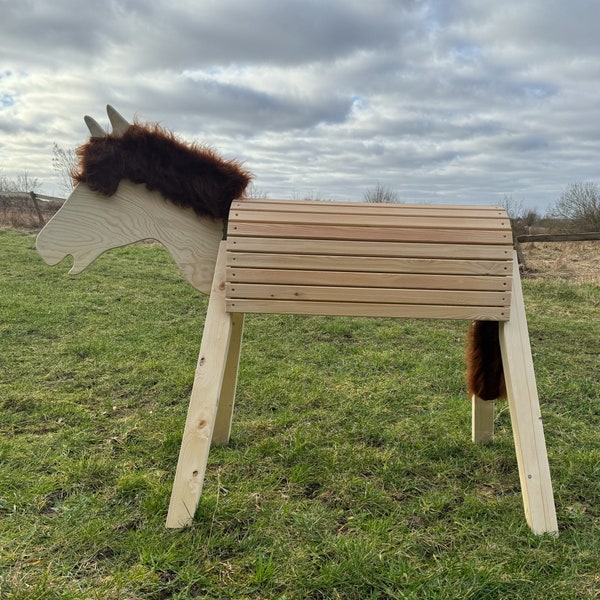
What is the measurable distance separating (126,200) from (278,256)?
88 centimetres

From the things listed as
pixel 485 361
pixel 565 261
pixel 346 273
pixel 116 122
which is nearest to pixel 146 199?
pixel 116 122

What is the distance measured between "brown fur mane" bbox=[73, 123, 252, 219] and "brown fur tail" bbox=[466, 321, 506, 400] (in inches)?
62.3

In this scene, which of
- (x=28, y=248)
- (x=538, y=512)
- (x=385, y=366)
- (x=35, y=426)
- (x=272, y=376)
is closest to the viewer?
(x=538, y=512)

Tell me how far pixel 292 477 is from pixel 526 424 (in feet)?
4.15

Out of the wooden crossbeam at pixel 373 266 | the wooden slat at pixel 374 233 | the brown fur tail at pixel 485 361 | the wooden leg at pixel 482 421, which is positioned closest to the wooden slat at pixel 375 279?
the wooden crossbeam at pixel 373 266

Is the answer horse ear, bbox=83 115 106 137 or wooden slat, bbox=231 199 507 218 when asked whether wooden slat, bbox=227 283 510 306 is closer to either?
wooden slat, bbox=231 199 507 218

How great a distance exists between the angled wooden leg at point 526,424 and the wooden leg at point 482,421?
2.44 feet

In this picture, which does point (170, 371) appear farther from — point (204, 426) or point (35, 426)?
point (204, 426)

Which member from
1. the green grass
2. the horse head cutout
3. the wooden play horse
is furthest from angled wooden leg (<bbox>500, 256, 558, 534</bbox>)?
the horse head cutout

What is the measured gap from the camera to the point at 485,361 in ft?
9.38

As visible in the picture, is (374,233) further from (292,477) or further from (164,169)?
(292,477)

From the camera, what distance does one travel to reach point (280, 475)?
278 centimetres

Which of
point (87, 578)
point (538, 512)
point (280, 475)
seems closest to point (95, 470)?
point (87, 578)

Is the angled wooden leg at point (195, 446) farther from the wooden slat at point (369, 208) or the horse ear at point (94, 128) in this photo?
the horse ear at point (94, 128)
